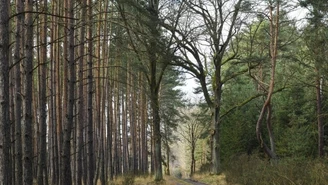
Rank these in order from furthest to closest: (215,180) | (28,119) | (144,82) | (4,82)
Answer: (215,180)
(144,82)
(28,119)
(4,82)

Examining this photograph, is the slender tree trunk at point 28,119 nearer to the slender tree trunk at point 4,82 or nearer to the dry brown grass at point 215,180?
the slender tree trunk at point 4,82

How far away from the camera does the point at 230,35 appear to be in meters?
21.8

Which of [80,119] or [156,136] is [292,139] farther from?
[80,119]

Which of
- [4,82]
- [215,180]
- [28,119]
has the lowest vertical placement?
[215,180]

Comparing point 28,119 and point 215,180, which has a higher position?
point 28,119

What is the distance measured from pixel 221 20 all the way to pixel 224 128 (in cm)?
1325

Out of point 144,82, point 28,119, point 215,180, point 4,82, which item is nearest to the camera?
point 4,82

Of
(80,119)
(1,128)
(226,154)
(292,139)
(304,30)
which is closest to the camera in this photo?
(1,128)

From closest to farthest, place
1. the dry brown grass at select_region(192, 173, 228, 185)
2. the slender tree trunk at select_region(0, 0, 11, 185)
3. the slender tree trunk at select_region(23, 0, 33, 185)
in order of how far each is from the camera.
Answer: the slender tree trunk at select_region(0, 0, 11, 185) → the slender tree trunk at select_region(23, 0, 33, 185) → the dry brown grass at select_region(192, 173, 228, 185)

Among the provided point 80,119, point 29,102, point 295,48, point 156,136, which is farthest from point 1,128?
point 295,48

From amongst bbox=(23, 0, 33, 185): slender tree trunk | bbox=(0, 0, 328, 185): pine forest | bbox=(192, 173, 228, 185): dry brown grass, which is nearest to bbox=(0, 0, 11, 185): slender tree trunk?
bbox=(0, 0, 328, 185): pine forest

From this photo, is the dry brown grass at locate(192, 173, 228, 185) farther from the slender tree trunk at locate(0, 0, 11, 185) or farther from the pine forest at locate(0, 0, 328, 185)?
the slender tree trunk at locate(0, 0, 11, 185)

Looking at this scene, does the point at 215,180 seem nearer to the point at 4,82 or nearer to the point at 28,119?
the point at 28,119

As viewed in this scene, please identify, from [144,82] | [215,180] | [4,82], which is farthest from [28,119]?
[215,180]
